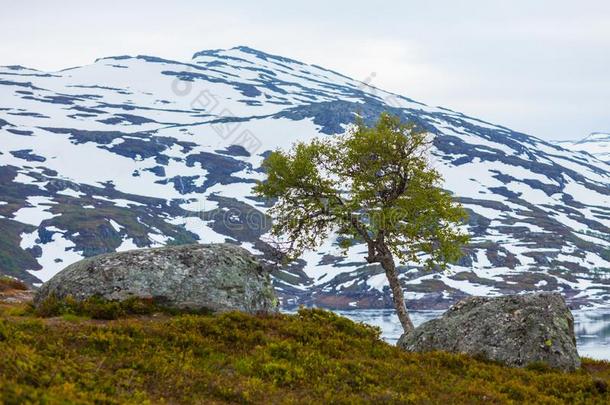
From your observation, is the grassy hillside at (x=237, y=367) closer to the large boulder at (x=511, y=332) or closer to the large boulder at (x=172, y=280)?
the large boulder at (x=511, y=332)

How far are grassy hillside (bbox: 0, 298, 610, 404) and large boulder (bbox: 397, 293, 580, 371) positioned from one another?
0.84m

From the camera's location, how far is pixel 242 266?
81.8 ft

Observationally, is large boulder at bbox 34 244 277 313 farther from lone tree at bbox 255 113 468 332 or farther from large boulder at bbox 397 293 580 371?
lone tree at bbox 255 113 468 332

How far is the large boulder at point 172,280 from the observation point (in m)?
21.9

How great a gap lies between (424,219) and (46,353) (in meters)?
30.7

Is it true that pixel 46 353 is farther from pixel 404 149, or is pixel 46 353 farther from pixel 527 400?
pixel 404 149

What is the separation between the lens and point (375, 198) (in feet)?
142

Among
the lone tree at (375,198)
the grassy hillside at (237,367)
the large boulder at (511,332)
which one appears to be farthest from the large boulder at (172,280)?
the lone tree at (375,198)

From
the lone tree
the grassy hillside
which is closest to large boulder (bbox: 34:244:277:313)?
the grassy hillside

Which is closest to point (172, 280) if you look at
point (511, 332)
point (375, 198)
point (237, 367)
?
point (237, 367)

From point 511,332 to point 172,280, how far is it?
13067 mm

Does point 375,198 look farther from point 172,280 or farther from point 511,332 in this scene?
point 172,280

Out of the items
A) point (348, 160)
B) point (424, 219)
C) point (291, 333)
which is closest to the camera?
point (291, 333)

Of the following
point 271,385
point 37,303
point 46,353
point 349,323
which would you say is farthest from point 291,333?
point 37,303
